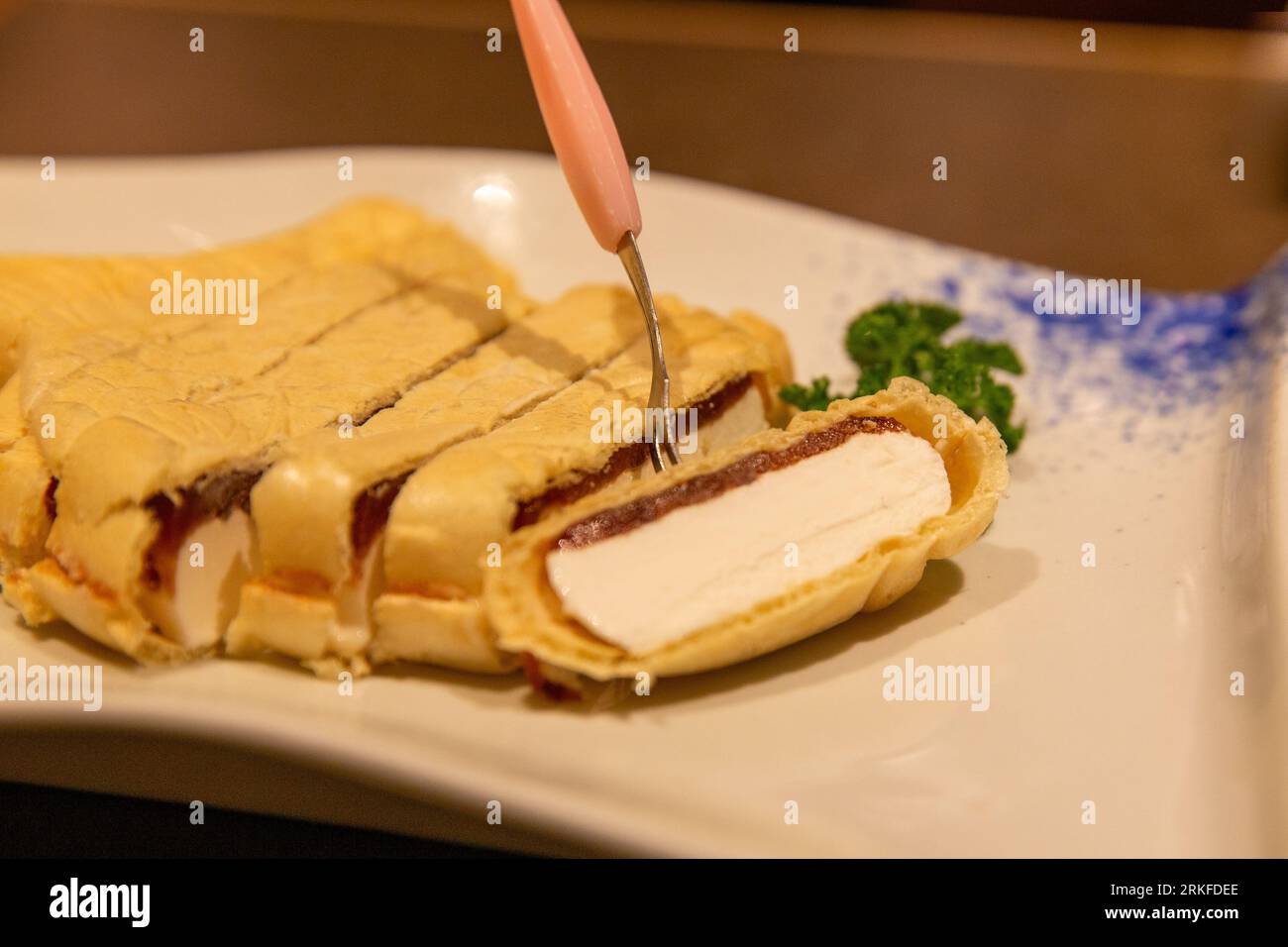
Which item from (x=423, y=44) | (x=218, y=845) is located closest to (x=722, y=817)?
(x=218, y=845)

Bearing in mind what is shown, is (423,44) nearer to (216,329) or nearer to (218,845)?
(216,329)

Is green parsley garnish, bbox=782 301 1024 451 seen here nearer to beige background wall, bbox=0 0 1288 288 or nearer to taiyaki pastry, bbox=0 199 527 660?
taiyaki pastry, bbox=0 199 527 660

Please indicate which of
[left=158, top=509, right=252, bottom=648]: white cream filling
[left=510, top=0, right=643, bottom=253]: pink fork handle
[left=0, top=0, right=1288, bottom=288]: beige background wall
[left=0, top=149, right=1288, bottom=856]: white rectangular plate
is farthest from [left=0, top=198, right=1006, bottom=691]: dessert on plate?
[left=0, top=0, right=1288, bottom=288]: beige background wall

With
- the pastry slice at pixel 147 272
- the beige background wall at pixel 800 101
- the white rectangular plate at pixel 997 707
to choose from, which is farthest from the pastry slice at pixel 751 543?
the beige background wall at pixel 800 101

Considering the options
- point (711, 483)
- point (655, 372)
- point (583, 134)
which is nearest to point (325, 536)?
point (711, 483)

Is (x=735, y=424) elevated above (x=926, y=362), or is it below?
below

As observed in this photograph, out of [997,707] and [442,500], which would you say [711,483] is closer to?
[442,500]
